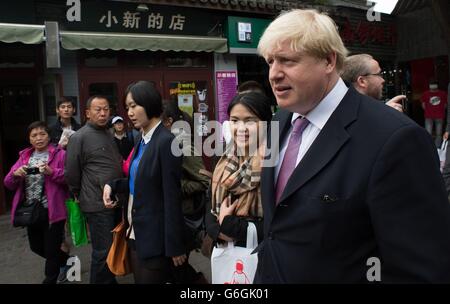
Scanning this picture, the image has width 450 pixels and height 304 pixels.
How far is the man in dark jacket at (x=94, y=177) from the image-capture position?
3885mm

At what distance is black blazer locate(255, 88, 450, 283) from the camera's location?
4.14 feet

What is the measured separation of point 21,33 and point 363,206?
234 inches

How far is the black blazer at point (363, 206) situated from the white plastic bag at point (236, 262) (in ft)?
2.68

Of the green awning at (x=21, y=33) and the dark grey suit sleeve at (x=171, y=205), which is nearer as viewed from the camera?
the dark grey suit sleeve at (x=171, y=205)

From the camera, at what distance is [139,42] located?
7.15 meters

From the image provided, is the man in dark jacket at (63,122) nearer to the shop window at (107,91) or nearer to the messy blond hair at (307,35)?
the shop window at (107,91)

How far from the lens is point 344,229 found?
135cm

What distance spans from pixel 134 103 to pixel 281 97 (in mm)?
1729

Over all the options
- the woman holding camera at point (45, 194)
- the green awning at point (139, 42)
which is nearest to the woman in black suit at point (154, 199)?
the woman holding camera at point (45, 194)

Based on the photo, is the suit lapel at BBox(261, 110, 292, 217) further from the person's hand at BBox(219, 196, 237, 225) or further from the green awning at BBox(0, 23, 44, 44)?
the green awning at BBox(0, 23, 44, 44)

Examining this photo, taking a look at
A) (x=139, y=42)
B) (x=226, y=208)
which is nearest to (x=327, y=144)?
(x=226, y=208)
